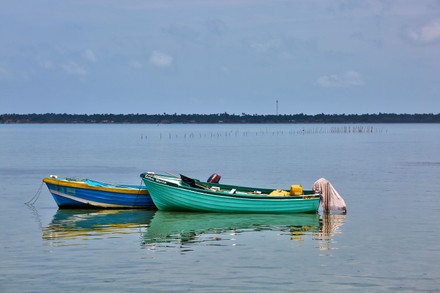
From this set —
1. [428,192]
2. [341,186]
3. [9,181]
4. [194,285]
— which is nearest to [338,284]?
[194,285]

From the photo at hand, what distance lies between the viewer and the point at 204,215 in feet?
117

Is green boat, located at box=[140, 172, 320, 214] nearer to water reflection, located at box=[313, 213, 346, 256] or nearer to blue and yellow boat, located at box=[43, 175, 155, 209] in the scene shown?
water reflection, located at box=[313, 213, 346, 256]

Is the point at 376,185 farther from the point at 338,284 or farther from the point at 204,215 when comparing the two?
the point at 338,284

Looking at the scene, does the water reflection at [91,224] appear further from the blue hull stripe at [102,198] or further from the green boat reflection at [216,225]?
the green boat reflection at [216,225]

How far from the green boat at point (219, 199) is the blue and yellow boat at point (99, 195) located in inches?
51.0

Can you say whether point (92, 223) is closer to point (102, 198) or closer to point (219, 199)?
point (102, 198)

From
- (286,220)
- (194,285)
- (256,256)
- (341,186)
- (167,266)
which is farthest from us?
(341,186)

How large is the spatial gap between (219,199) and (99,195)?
5.94 m

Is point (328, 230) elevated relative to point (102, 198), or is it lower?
lower

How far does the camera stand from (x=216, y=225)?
33375 mm

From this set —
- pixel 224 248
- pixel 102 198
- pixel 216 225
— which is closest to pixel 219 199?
pixel 216 225

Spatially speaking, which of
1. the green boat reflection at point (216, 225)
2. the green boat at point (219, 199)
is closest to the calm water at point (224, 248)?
the green boat reflection at point (216, 225)

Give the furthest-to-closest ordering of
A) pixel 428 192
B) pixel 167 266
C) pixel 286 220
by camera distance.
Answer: pixel 428 192, pixel 286 220, pixel 167 266

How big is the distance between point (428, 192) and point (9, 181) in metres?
28.5
